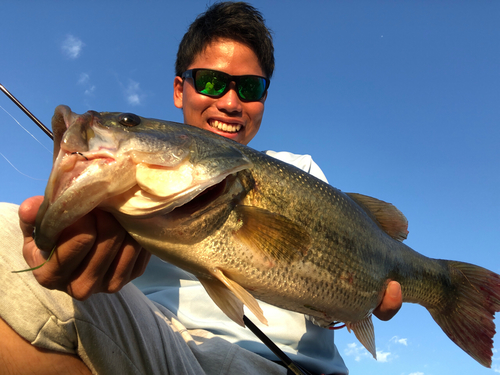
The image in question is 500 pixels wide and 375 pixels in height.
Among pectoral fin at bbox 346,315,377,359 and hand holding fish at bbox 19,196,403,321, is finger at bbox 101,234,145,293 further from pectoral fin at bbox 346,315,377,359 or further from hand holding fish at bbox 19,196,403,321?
pectoral fin at bbox 346,315,377,359

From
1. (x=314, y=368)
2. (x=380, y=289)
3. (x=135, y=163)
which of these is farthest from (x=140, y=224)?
(x=314, y=368)

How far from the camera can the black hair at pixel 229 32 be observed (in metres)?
4.83

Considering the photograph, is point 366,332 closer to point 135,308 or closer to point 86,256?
point 135,308

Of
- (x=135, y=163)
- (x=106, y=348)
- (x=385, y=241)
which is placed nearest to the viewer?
(x=135, y=163)

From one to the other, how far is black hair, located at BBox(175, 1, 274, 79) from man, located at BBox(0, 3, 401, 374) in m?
0.23

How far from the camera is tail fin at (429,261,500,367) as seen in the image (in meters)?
3.19

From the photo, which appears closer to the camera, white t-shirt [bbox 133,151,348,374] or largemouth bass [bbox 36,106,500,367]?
largemouth bass [bbox 36,106,500,367]

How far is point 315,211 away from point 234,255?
65 centimetres

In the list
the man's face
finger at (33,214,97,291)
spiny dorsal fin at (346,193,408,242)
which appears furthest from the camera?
the man's face

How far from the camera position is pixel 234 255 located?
72.9 inches

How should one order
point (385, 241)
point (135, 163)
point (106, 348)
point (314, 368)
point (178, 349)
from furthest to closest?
point (314, 368)
point (385, 241)
point (178, 349)
point (106, 348)
point (135, 163)

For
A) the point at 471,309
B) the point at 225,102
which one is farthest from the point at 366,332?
the point at 225,102

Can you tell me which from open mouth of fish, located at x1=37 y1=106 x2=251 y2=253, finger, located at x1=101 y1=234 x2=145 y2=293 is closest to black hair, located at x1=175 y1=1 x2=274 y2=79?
open mouth of fish, located at x1=37 y1=106 x2=251 y2=253

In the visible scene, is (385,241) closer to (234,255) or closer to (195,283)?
(234,255)
